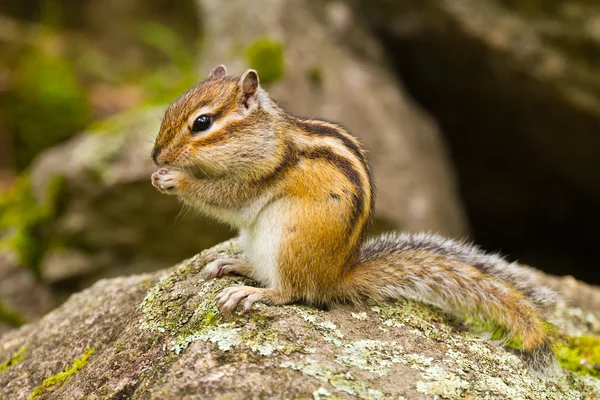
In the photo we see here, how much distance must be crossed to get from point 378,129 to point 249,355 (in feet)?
17.3

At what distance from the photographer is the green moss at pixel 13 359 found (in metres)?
3.47

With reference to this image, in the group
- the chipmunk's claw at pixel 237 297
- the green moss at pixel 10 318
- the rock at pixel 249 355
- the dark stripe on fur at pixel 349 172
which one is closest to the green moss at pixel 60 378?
the rock at pixel 249 355

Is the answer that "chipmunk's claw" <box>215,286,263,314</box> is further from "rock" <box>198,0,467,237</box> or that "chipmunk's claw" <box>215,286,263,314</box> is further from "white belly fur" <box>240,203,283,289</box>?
"rock" <box>198,0,467,237</box>

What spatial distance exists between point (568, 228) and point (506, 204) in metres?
0.91

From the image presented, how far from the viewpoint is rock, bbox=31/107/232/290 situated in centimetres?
639

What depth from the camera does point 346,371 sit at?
260 cm

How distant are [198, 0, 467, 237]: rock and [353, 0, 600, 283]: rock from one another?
56 centimetres

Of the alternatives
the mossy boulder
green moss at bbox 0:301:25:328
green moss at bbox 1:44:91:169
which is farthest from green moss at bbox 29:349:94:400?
green moss at bbox 1:44:91:169

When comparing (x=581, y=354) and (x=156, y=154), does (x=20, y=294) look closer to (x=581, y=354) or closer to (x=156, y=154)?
(x=156, y=154)

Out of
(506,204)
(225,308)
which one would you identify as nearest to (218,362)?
(225,308)

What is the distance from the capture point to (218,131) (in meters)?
3.24

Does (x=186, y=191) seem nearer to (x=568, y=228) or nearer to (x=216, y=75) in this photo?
(x=216, y=75)

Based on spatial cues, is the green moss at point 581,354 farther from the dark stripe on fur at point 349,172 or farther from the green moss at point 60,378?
the green moss at point 60,378

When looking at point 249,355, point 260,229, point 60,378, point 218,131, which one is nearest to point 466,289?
point 260,229
